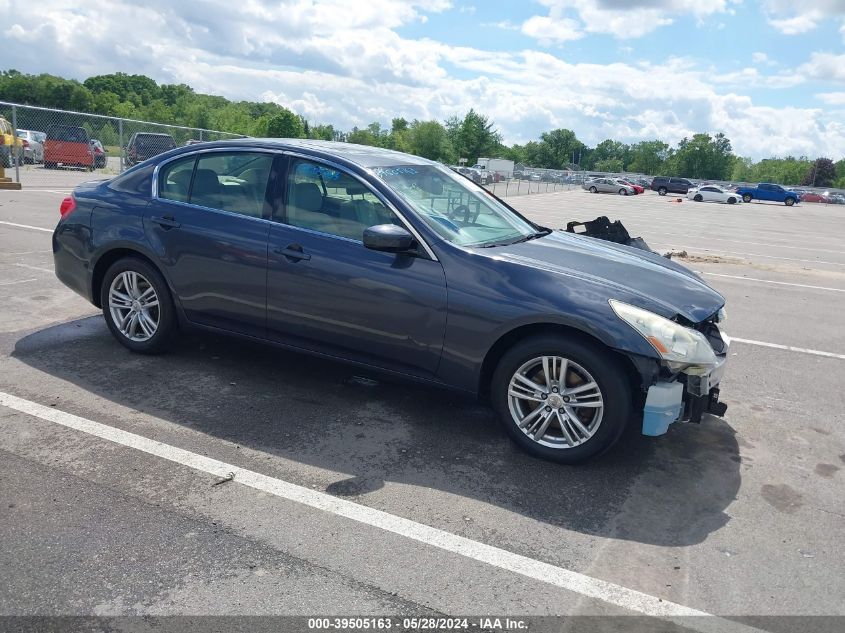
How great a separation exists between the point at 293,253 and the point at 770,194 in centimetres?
6622

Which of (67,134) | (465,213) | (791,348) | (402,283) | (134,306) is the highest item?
(67,134)

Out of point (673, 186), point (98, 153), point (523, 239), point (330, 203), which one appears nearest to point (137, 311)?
point (330, 203)

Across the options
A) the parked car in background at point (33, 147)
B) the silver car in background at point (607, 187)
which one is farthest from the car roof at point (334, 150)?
the silver car in background at point (607, 187)

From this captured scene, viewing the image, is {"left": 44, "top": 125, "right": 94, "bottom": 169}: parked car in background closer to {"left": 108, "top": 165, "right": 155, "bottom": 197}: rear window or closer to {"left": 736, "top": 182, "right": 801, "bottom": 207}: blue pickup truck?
{"left": 108, "top": 165, "right": 155, "bottom": 197}: rear window

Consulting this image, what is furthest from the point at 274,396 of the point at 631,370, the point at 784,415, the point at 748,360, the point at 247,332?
the point at 748,360

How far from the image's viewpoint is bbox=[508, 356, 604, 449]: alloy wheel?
392 centimetres

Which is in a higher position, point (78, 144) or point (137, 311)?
point (78, 144)

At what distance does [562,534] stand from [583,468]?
76 cm

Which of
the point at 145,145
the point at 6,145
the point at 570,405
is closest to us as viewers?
the point at 570,405

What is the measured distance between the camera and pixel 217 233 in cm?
486

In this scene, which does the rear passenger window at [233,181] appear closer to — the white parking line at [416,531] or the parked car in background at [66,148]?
the white parking line at [416,531]

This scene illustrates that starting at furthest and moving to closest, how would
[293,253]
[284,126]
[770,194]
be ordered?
[284,126] < [770,194] < [293,253]

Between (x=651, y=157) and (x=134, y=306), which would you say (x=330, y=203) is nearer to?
(x=134, y=306)

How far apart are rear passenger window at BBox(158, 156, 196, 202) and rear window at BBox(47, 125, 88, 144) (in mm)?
21830
